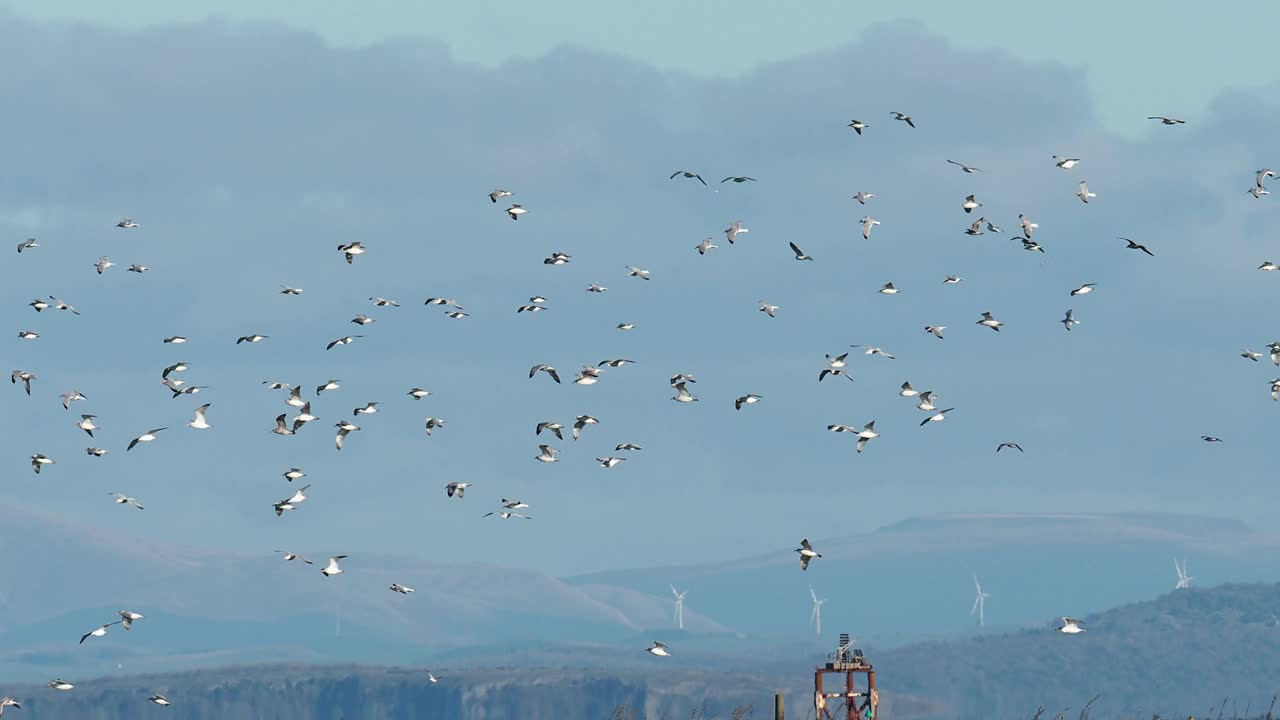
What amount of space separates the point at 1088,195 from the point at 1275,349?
449 inches

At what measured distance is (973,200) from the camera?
10831cm

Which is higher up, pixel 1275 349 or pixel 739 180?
pixel 739 180

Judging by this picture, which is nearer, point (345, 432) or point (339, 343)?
point (345, 432)

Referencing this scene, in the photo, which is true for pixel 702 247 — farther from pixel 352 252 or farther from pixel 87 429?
pixel 87 429

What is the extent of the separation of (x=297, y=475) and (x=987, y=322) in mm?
34513

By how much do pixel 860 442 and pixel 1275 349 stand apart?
22.7 m

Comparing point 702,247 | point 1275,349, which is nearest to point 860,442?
point 702,247

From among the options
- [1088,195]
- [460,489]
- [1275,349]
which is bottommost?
[460,489]

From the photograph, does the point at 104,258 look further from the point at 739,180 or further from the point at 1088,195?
the point at 1088,195

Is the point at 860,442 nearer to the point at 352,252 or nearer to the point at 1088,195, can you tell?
the point at 1088,195

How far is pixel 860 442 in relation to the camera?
98438 mm

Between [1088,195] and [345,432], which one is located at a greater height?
[1088,195]

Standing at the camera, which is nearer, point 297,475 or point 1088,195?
point 297,475

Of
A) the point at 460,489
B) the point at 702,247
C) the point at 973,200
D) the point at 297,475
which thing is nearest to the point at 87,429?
the point at 297,475
